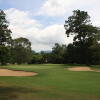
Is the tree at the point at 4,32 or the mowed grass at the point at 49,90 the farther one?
the tree at the point at 4,32

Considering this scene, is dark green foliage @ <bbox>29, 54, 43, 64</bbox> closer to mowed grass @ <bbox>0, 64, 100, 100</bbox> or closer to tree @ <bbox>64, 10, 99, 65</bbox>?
tree @ <bbox>64, 10, 99, 65</bbox>

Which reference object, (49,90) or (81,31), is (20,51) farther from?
(49,90)

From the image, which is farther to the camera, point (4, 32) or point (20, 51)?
point (20, 51)

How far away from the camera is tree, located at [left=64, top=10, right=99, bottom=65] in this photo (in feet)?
133

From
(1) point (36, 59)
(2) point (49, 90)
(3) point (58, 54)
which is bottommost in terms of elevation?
(2) point (49, 90)

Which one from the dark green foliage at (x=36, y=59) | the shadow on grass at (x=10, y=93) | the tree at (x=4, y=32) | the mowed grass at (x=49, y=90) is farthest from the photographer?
the dark green foliage at (x=36, y=59)

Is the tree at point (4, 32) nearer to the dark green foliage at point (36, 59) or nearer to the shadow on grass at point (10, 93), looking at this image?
the dark green foliage at point (36, 59)

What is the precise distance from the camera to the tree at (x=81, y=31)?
1598 inches

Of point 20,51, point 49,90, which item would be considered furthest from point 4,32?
point 49,90

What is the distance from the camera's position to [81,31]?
4144cm

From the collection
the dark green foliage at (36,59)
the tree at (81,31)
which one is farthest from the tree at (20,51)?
the tree at (81,31)

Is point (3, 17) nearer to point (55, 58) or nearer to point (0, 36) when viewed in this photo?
point (0, 36)

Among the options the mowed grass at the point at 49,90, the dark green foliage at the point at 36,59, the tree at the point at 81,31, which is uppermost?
the tree at the point at 81,31

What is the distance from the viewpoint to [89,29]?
1555 inches
